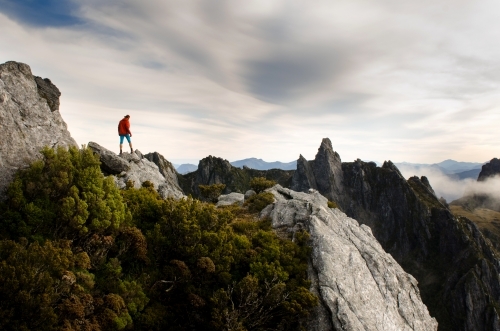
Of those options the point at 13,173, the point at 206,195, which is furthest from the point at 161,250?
the point at 206,195

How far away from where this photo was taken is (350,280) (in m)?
21.6

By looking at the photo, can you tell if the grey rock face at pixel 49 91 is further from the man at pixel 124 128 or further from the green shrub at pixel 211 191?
the green shrub at pixel 211 191

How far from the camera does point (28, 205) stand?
16.1m

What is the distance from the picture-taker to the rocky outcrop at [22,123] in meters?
18.9

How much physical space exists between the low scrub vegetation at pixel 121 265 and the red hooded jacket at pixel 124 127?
45.0 ft

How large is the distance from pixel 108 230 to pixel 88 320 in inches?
233

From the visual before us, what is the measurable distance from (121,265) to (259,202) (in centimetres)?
1733

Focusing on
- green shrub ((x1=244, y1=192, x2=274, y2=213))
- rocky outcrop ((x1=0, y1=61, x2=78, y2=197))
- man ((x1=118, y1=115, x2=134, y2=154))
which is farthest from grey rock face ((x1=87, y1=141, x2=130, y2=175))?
green shrub ((x1=244, y1=192, x2=274, y2=213))

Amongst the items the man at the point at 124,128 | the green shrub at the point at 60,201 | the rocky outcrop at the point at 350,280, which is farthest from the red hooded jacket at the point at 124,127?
the rocky outcrop at the point at 350,280

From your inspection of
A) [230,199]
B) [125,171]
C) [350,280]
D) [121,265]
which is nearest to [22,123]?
[125,171]

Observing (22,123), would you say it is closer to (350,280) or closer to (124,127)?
(124,127)

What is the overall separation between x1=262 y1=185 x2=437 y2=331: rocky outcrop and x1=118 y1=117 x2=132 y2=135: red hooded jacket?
1715 cm

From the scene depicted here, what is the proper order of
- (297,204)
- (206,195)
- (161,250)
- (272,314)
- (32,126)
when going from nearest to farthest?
1. (272,314)
2. (161,250)
3. (32,126)
4. (297,204)
5. (206,195)

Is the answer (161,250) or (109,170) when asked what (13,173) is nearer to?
(161,250)
